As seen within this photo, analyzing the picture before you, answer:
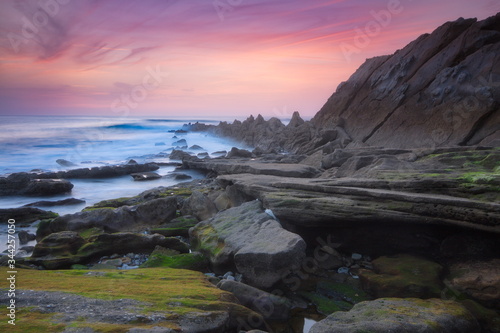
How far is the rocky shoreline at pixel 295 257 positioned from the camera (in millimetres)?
5844

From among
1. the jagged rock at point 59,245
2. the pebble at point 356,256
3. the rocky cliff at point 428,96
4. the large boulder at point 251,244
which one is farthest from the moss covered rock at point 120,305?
the rocky cliff at point 428,96

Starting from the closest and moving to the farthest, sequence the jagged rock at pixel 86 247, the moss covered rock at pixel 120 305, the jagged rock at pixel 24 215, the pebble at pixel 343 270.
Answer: the moss covered rock at pixel 120 305 → the pebble at pixel 343 270 → the jagged rock at pixel 86 247 → the jagged rock at pixel 24 215

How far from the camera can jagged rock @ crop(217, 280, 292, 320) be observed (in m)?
7.21

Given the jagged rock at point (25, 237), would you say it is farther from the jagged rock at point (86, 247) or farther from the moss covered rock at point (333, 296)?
the moss covered rock at point (333, 296)

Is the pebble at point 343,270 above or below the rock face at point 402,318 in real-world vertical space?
below

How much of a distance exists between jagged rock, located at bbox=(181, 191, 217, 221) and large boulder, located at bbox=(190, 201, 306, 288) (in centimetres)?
213

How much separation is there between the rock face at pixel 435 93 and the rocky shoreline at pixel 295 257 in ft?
8.38

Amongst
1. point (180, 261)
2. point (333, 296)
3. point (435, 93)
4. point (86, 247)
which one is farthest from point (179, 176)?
point (333, 296)

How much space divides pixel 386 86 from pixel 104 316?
2694 centimetres

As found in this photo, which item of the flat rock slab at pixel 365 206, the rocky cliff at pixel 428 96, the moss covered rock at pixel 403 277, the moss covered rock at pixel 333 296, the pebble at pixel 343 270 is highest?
the rocky cliff at pixel 428 96

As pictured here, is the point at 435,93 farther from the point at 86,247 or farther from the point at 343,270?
the point at 86,247

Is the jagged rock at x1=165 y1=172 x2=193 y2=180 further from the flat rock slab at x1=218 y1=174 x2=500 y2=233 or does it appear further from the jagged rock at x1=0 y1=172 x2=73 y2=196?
the flat rock slab at x1=218 y1=174 x2=500 y2=233

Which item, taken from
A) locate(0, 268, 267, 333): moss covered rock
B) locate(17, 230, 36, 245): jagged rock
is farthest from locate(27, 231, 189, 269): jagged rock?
locate(17, 230, 36, 245): jagged rock

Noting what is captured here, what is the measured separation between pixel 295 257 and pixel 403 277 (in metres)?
2.69
